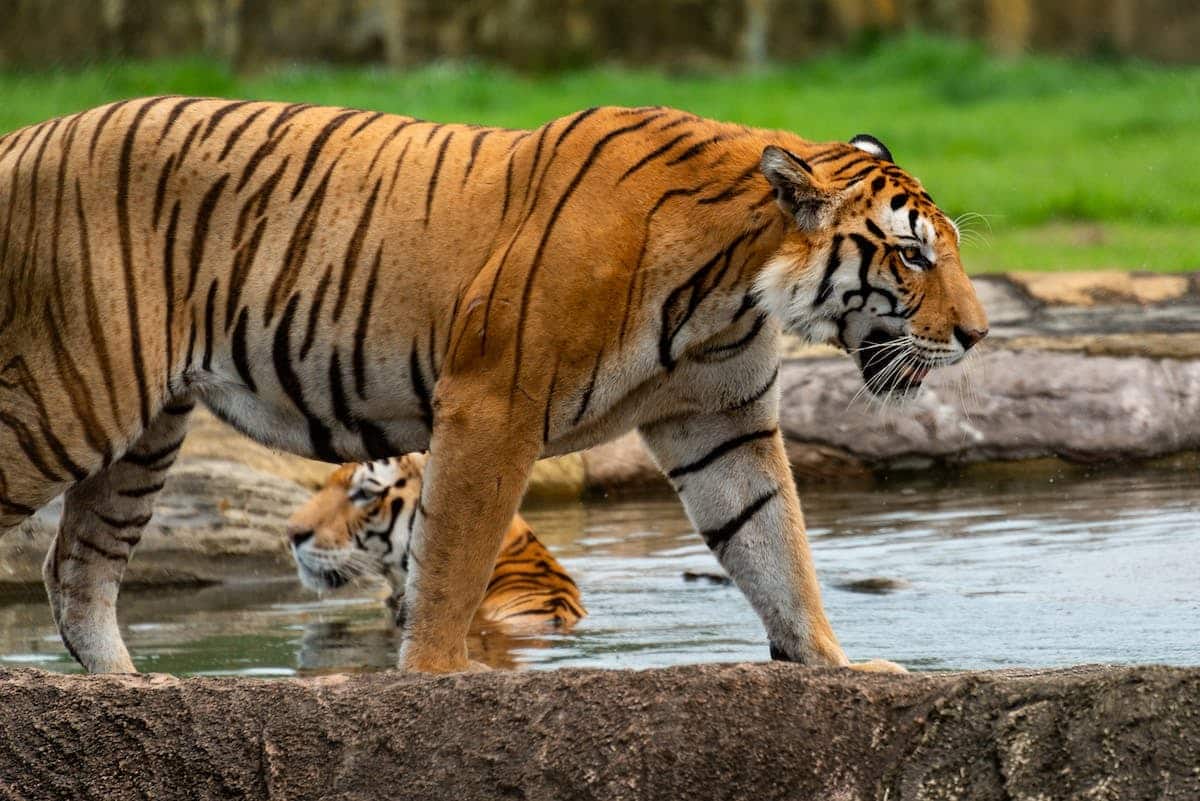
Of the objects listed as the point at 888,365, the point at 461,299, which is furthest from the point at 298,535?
the point at 888,365

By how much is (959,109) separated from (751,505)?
10364mm

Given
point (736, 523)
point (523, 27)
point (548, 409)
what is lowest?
point (523, 27)

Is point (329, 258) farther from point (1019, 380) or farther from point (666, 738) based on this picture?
point (1019, 380)

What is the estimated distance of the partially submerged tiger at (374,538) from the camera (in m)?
5.82

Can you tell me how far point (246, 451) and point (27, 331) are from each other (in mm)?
2899

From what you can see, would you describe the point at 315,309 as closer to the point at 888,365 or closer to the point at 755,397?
the point at 755,397

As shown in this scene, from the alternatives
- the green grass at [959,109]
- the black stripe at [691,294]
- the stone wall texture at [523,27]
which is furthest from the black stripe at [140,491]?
the stone wall texture at [523,27]

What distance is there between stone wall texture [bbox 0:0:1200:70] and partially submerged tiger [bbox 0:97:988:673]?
1295cm

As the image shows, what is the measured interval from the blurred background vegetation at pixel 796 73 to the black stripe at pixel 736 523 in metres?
6.12

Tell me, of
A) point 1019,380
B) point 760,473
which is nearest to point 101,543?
point 760,473

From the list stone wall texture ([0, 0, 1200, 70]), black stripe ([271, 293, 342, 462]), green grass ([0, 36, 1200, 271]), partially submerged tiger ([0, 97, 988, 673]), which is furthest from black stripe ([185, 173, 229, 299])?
stone wall texture ([0, 0, 1200, 70])

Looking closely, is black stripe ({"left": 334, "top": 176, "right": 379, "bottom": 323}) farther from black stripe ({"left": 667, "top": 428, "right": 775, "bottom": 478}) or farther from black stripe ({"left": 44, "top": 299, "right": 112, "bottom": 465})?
black stripe ({"left": 667, "top": 428, "right": 775, "bottom": 478})

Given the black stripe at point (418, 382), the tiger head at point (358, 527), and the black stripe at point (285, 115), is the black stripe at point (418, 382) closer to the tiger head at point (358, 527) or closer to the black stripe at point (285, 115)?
the black stripe at point (285, 115)

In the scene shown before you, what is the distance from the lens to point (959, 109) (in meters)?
13.9
